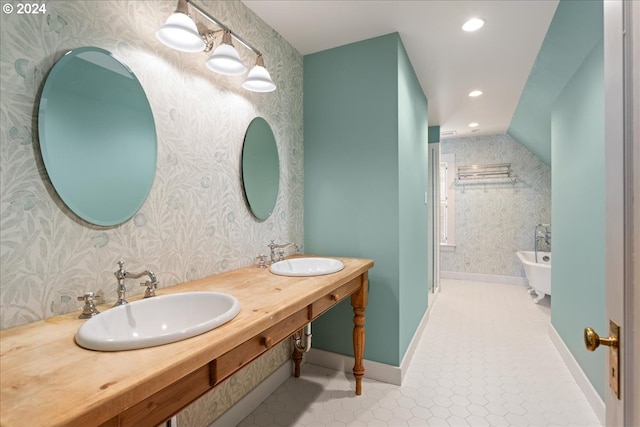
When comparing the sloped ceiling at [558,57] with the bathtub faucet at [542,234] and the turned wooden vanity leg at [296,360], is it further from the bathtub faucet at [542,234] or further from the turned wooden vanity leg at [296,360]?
the turned wooden vanity leg at [296,360]

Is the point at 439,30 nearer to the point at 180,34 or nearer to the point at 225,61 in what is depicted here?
the point at 225,61

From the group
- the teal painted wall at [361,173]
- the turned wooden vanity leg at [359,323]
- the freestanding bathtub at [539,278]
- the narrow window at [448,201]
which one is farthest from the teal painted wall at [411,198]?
the narrow window at [448,201]

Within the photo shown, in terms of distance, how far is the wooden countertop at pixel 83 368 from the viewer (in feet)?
1.83

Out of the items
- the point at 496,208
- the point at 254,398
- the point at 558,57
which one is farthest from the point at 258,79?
the point at 496,208

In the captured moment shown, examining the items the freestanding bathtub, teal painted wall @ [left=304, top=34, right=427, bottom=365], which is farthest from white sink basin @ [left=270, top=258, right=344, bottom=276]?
the freestanding bathtub

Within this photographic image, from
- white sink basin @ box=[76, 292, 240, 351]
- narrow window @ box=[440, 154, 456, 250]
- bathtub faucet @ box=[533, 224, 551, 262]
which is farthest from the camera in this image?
narrow window @ box=[440, 154, 456, 250]

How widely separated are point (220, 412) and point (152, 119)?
1492mm

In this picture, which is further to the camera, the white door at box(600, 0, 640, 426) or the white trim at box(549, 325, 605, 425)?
the white trim at box(549, 325, 605, 425)

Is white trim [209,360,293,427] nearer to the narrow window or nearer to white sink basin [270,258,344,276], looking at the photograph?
white sink basin [270,258,344,276]

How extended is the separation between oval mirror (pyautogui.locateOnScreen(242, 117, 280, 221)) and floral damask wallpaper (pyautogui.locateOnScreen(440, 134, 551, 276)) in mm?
4064

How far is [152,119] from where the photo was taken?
4.37ft

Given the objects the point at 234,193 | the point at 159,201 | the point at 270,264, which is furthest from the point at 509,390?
the point at 159,201

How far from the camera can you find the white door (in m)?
0.58

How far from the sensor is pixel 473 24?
2.04 m
